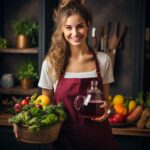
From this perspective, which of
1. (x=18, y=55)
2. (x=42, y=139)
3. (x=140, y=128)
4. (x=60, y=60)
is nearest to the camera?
(x=42, y=139)

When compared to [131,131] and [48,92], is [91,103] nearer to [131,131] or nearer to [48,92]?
[48,92]

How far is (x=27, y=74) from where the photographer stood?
3.27 m

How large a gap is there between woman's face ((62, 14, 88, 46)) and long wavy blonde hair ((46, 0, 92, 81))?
1.1 inches

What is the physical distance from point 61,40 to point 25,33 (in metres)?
1.21

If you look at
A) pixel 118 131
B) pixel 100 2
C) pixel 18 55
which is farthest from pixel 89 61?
pixel 18 55

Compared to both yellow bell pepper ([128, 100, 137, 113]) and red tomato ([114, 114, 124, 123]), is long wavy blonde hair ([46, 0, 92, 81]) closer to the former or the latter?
red tomato ([114, 114, 124, 123])

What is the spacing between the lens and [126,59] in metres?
3.31

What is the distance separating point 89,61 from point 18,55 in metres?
1.54

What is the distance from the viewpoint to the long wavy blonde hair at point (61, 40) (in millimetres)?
2029

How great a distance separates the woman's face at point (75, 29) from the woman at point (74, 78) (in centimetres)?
5

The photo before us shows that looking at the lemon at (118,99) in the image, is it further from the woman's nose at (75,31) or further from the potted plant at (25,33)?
the woman's nose at (75,31)

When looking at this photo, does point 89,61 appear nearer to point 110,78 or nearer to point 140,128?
point 110,78

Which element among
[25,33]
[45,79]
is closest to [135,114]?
[45,79]

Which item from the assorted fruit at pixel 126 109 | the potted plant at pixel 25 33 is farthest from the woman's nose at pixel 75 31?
the potted plant at pixel 25 33
